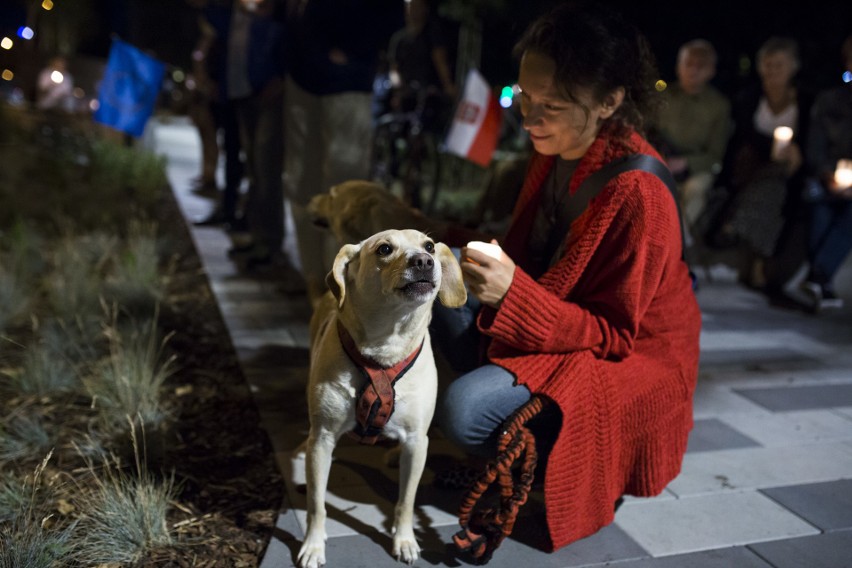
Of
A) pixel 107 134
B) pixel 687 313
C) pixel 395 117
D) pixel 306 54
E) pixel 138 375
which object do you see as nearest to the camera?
pixel 687 313

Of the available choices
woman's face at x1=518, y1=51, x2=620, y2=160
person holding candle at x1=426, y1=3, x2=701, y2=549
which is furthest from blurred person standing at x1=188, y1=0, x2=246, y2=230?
person holding candle at x1=426, y1=3, x2=701, y2=549

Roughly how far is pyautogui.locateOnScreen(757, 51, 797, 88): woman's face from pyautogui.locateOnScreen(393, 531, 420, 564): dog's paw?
502 centimetres

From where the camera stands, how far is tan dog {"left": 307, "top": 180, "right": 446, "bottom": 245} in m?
3.21

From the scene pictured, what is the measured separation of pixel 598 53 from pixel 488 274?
0.81 meters

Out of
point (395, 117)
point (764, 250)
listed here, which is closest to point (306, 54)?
point (395, 117)

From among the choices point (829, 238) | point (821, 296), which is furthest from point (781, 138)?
point (821, 296)

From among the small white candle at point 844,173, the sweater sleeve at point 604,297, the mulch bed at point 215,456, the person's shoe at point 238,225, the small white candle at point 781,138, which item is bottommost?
the mulch bed at point 215,456

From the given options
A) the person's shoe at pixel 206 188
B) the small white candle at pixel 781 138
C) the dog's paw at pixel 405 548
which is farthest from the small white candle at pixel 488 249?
the person's shoe at pixel 206 188

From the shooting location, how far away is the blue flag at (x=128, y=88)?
608 centimetres

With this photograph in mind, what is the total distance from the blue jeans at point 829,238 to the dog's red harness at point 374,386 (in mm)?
4732

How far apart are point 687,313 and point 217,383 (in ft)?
7.08

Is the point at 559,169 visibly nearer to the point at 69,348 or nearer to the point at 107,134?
the point at 69,348

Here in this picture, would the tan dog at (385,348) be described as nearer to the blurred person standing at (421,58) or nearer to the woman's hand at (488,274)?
the woman's hand at (488,274)

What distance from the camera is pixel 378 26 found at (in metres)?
4.58
